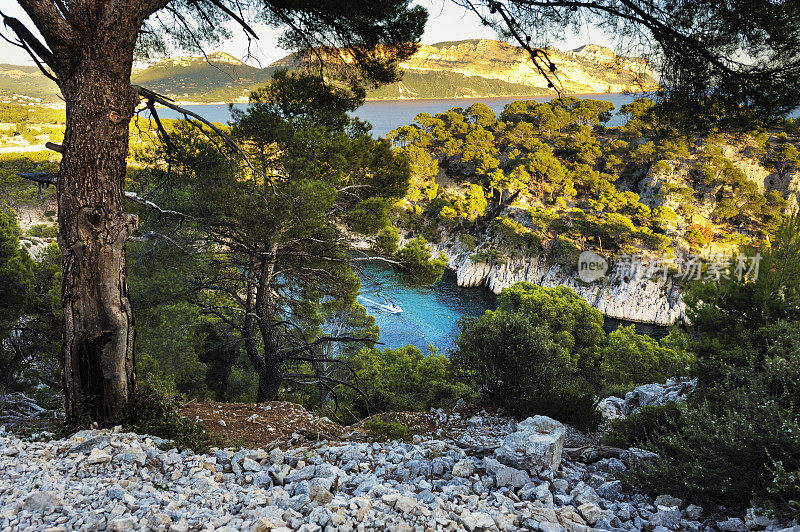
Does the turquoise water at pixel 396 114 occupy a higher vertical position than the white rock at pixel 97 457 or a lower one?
higher

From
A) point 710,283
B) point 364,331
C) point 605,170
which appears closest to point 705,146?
point 605,170

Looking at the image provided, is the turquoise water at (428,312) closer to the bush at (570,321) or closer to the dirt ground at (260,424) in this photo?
the bush at (570,321)

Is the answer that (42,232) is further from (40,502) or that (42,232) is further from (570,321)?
(40,502)

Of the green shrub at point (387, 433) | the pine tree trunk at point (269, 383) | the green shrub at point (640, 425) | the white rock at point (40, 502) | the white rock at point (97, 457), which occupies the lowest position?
the pine tree trunk at point (269, 383)

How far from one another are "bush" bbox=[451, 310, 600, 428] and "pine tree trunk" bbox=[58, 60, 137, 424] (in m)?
4.69

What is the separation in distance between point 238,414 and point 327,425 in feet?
3.76

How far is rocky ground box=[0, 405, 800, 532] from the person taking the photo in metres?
2.27

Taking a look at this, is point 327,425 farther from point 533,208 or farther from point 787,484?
point 533,208

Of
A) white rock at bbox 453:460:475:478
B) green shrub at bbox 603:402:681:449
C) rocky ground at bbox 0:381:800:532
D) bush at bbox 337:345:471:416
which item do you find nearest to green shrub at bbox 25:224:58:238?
bush at bbox 337:345:471:416

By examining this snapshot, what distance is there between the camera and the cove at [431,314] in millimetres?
26391

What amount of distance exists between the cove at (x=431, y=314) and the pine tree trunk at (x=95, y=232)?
20.1m

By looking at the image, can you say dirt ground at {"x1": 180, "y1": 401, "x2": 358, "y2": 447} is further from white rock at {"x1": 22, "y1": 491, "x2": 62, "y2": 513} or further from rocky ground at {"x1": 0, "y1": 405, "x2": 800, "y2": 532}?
white rock at {"x1": 22, "y1": 491, "x2": 62, "y2": 513}

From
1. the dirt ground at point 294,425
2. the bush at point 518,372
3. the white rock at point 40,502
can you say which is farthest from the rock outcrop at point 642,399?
the white rock at point 40,502

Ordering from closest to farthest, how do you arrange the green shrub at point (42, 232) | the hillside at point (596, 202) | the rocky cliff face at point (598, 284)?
the rocky cliff face at point (598, 284) → the green shrub at point (42, 232) → the hillside at point (596, 202)
